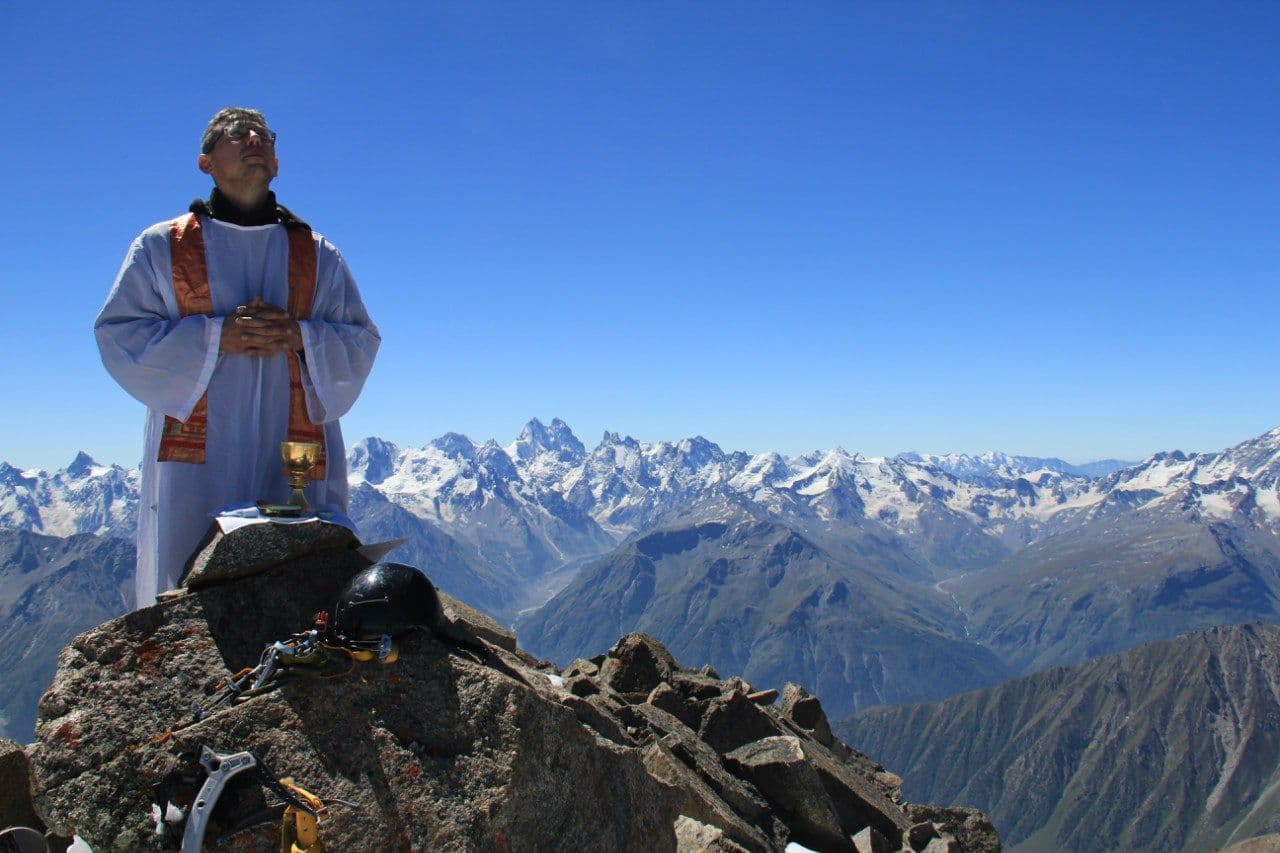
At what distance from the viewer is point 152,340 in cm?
684

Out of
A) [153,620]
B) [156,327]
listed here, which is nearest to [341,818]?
[153,620]

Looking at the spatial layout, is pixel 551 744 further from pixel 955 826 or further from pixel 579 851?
pixel 955 826

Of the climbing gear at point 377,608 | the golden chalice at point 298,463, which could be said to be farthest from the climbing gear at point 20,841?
the golden chalice at point 298,463

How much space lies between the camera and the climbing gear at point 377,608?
5.38 meters

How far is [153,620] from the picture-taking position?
19.0ft

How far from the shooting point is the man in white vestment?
693 centimetres

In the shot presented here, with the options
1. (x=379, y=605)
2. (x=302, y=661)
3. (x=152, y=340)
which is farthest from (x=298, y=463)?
(x=302, y=661)

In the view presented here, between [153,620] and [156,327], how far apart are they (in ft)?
7.50

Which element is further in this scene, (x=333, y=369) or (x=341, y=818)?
(x=333, y=369)

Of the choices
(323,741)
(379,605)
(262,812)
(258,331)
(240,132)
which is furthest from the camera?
(240,132)

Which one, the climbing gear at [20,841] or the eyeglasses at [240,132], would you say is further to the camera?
the eyeglasses at [240,132]

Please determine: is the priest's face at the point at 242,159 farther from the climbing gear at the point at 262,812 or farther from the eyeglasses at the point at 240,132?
the climbing gear at the point at 262,812

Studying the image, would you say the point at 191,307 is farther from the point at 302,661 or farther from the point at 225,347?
the point at 302,661

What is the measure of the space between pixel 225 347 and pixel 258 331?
0.89ft
